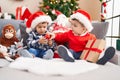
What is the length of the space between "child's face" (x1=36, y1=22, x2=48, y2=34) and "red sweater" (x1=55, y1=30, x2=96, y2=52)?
0.13 meters

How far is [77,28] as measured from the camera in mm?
2006

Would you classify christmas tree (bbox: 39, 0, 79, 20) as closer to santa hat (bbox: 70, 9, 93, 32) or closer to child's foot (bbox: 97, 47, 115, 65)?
santa hat (bbox: 70, 9, 93, 32)

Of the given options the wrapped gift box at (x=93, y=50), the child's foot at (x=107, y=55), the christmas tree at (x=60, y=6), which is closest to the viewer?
the child's foot at (x=107, y=55)

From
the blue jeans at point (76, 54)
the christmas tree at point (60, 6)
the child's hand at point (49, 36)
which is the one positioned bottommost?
the blue jeans at point (76, 54)

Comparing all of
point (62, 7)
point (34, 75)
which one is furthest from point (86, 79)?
point (62, 7)

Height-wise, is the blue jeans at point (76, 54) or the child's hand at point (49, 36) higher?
the child's hand at point (49, 36)

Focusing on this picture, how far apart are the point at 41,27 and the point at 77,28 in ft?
1.10

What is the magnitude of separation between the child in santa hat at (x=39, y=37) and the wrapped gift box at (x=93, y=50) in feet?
0.95

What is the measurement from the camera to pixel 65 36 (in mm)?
2088

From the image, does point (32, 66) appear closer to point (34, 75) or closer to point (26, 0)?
point (34, 75)

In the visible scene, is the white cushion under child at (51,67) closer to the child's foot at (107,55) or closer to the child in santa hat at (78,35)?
the child's foot at (107,55)

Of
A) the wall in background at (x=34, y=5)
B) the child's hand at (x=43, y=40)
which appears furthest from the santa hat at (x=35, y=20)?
the wall in background at (x=34, y=5)

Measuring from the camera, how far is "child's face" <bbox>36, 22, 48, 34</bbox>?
210cm

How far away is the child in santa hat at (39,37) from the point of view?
6.56 feet
